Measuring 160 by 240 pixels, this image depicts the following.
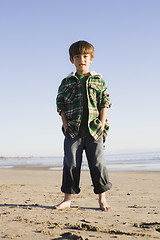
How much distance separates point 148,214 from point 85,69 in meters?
2.08

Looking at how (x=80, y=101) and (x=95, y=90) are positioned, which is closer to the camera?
(x=80, y=101)

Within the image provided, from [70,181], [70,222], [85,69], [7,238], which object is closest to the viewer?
[7,238]

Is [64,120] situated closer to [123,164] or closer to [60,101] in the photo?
[60,101]

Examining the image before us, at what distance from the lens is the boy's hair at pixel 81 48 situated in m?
3.72

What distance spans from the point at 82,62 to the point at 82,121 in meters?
Answer: 0.82

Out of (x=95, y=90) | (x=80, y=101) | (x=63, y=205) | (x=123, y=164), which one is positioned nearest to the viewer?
(x=63, y=205)

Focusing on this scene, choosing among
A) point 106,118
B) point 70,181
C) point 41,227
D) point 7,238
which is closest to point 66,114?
point 106,118

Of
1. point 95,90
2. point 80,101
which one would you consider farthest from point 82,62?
point 80,101

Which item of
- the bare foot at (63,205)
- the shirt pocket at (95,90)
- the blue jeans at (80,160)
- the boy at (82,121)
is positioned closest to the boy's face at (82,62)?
the boy at (82,121)

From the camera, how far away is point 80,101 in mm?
3691

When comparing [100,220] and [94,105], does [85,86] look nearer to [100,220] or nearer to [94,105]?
[94,105]

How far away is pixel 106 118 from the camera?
3.91 m

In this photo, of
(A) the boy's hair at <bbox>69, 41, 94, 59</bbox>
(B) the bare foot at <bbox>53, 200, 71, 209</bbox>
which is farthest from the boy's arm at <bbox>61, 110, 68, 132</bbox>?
(B) the bare foot at <bbox>53, 200, 71, 209</bbox>

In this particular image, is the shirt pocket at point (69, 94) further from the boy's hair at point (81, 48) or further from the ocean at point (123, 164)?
the ocean at point (123, 164)
